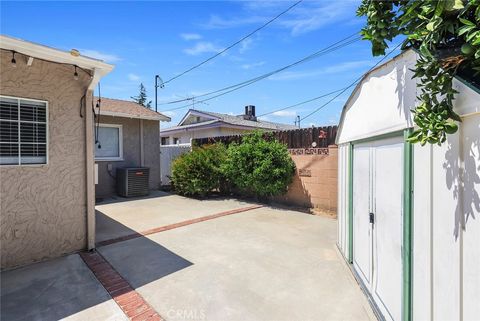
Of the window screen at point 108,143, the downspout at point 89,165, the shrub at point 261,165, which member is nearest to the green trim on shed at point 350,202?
the shrub at point 261,165

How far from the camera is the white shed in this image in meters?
1.46

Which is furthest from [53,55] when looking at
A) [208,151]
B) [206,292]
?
[208,151]

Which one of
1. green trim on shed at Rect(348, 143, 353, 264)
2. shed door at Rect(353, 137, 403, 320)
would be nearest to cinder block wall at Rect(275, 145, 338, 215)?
green trim on shed at Rect(348, 143, 353, 264)

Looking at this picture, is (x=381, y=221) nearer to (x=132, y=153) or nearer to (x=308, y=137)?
(x=308, y=137)

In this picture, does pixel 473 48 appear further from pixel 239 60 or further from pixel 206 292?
pixel 239 60

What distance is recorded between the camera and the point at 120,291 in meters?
3.22

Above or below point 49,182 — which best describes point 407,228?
below

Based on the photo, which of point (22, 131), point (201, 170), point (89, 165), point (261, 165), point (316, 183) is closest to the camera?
point (22, 131)

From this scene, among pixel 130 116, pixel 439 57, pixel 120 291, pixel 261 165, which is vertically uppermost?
pixel 130 116

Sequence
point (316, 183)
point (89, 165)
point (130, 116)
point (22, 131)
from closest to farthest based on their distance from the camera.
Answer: point (22, 131) → point (89, 165) → point (316, 183) → point (130, 116)

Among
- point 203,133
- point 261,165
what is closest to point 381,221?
point 261,165

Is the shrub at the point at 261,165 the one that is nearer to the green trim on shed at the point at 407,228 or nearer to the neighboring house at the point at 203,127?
the neighboring house at the point at 203,127

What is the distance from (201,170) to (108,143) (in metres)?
3.95

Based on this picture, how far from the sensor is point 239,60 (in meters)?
13.6
